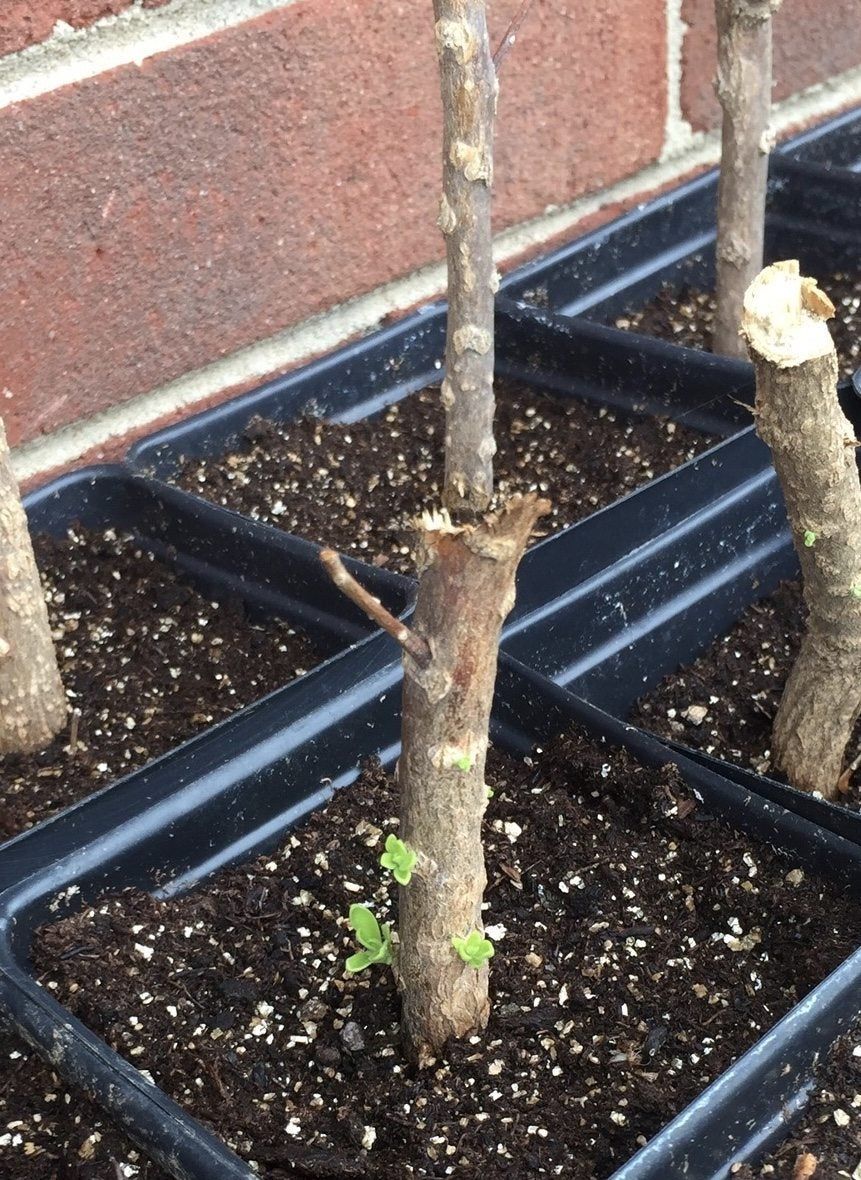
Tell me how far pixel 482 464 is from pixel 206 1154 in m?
0.52

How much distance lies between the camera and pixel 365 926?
0.83m

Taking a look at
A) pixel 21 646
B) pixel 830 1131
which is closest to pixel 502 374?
pixel 21 646

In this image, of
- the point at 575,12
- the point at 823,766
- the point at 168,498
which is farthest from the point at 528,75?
the point at 823,766

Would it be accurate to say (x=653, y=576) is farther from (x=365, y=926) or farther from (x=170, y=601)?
(x=365, y=926)

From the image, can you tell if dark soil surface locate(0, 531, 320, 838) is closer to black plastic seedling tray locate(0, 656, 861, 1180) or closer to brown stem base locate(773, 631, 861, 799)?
black plastic seedling tray locate(0, 656, 861, 1180)

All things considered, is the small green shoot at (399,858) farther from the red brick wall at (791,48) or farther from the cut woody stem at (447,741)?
the red brick wall at (791,48)

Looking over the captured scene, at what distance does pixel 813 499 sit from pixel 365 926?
1.26 feet

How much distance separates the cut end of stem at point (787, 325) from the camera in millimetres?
858

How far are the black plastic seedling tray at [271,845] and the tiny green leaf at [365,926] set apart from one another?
0.13 metres

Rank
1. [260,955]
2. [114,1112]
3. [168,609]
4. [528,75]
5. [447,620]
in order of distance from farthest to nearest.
Result: [528,75]
[168,609]
[260,955]
[114,1112]
[447,620]

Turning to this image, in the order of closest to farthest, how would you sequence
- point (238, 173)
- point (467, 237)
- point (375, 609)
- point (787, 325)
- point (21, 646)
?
point (375, 609) → point (787, 325) → point (467, 237) → point (21, 646) → point (238, 173)

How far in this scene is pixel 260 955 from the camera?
95 cm

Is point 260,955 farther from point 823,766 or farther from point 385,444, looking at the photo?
point 385,444

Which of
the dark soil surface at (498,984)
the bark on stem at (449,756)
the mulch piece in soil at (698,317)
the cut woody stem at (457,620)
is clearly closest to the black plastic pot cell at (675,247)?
the mulch piece in soil at (698,317)
